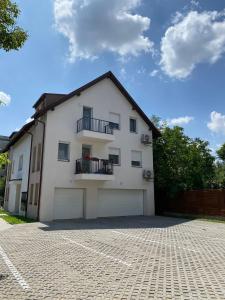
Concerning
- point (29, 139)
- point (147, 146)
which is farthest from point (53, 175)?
point (147, 146)

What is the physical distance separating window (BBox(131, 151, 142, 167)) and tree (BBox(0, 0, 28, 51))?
16756 mm

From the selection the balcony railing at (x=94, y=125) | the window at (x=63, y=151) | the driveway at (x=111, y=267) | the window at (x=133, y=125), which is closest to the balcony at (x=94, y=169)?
the window at (x=63, y=151)

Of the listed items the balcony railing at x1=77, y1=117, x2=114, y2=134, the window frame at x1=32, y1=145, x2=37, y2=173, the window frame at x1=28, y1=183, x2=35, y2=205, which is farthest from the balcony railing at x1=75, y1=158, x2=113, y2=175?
the window frame at x1=28, y1=183, x2=35, y2=205

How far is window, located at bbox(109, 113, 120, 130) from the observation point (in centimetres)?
2200

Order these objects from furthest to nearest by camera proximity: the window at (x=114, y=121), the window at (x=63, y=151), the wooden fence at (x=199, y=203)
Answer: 1. the window at (x=114, y=121)
2. the wooden fence at (x=199, y=203)
3. the window at (x=63, y=151)

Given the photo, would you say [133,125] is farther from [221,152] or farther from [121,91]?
[221,152]

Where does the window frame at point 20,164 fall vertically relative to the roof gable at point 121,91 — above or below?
below

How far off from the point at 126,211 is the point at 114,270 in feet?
49.9

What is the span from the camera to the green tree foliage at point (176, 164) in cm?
2304

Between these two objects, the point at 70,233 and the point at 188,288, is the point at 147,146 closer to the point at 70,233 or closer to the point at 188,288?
the point at 70,233

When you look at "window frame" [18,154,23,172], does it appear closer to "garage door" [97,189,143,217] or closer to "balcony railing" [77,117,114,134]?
"balcony railing" [77,117,114,134]

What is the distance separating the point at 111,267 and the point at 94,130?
46.7ft

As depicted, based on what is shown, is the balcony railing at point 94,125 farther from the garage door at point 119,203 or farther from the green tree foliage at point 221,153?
the green tree foliage at point 221,153

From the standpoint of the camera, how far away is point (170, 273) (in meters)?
6.52
